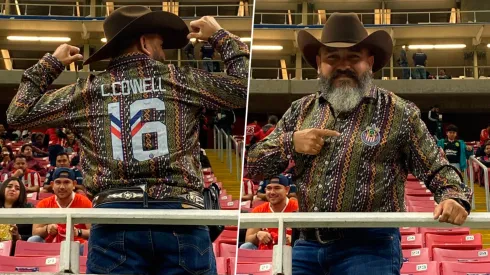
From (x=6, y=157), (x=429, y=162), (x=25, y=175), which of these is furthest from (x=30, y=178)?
(x=429, y=162)

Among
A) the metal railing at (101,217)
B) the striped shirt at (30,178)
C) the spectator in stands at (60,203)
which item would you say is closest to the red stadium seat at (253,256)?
the metal railing at (101,217)

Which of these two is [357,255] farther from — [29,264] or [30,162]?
[30,162]

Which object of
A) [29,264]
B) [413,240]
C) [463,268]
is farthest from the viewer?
[413,240]

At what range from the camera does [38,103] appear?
1017 mm

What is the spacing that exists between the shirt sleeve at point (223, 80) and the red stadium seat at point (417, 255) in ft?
6.19

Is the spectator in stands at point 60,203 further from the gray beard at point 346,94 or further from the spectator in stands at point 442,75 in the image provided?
the spectator in stands at point 442,75

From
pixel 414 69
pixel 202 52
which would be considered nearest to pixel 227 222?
pixel 202 52

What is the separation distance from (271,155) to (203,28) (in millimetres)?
202

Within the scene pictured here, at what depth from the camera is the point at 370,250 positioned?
108 centimetres

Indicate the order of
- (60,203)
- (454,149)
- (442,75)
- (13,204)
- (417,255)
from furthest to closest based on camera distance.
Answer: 1. (442,75)
2. (454,149)
3. (417,255)
4. (13,204)
5. (60,203)

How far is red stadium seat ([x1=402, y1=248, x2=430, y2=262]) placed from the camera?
2.77 metres

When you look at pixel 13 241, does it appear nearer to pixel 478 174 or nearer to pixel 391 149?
pixel 391 149

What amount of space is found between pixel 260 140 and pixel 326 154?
0.10m

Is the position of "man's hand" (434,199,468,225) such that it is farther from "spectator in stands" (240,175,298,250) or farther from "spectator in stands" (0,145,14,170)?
"spectator in stands" (0,145,14,170)
